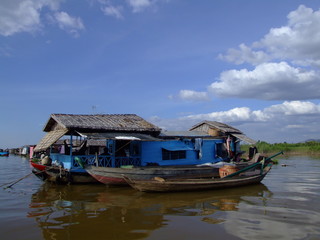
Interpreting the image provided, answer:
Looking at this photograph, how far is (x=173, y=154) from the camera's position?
16.3 metres

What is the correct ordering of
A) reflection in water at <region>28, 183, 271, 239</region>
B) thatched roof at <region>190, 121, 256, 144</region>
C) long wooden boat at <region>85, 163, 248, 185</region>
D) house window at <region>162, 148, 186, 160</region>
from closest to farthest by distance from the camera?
reflection in water at <region>28, 183, 271, 239</region> → long wooden boat at <region>85, 163, 248, 185</region> → house window at <region>162, 148, 186, 160</region> → thatched roof at <region>190, 121, 256, 144</region>

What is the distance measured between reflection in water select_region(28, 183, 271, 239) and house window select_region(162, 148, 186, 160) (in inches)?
157

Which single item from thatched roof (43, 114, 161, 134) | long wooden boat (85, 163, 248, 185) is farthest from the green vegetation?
long wooden boat (85, 163, 248, 185)

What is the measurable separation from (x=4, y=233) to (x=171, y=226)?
4015mm

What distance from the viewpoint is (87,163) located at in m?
13.8

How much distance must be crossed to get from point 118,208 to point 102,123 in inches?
272

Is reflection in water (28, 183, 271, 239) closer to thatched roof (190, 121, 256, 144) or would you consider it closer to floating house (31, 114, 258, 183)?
floating house (31, 114, 258, 183)

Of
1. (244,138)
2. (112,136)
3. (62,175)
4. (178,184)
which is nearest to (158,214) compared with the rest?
(178,184)

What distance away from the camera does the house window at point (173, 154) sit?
52.3ft

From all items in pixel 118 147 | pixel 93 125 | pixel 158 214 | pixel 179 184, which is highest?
pixel 93 125

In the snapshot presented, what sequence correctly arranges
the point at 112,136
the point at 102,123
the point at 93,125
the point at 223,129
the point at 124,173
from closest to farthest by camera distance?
1. the point at 124,173
2. the point at 112,136
3. the point at 93,125
4. the point at 102,123
5. the point at 223,129

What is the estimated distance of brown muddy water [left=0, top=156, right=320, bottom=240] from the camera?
6.48 meters

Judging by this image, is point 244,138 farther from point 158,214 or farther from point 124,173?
point 158,214

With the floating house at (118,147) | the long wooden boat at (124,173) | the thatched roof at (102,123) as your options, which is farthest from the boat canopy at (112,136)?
the long wooden boat at (124,173)
